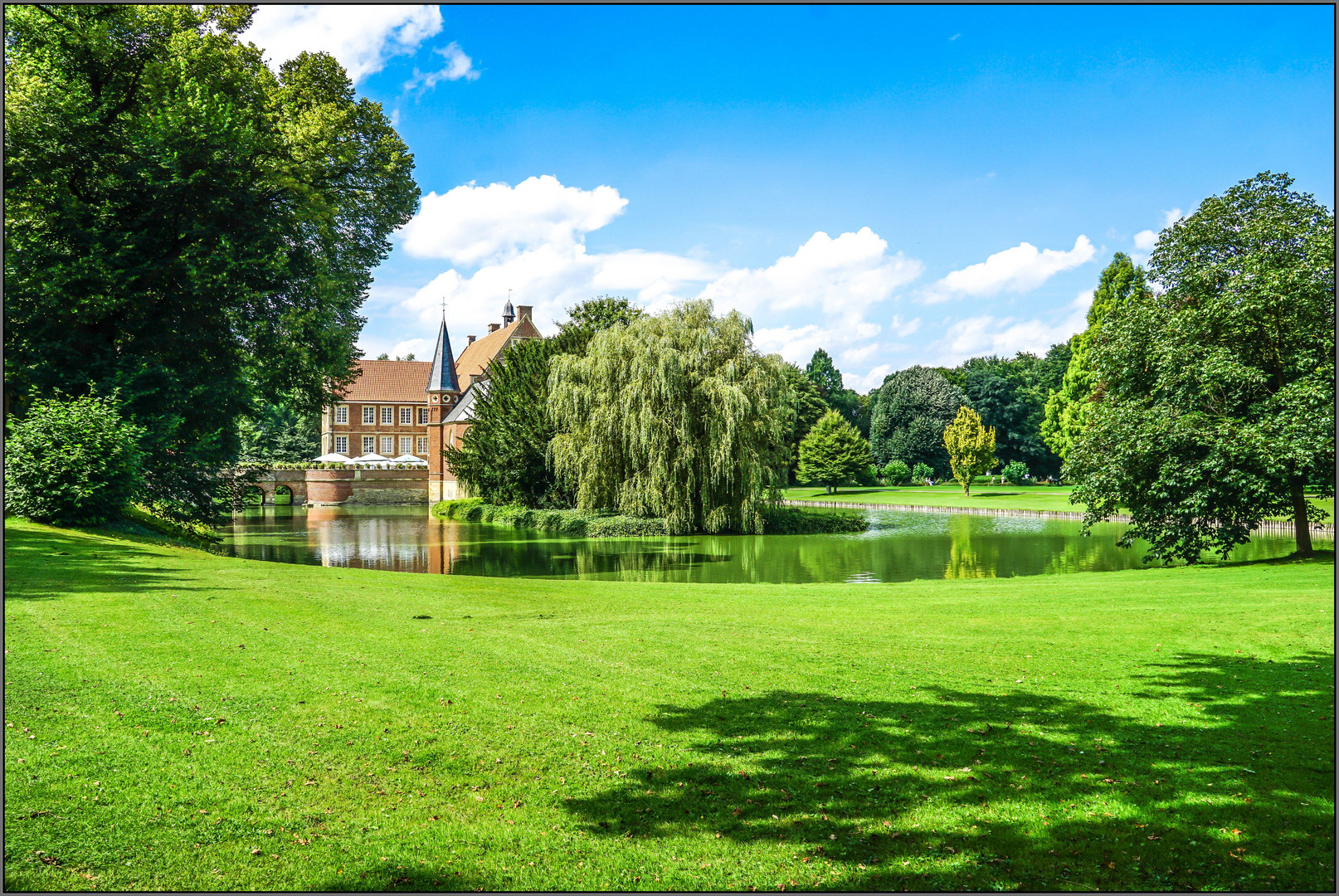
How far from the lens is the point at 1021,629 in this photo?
9.40 m

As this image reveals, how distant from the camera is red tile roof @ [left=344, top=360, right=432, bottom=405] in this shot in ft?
252

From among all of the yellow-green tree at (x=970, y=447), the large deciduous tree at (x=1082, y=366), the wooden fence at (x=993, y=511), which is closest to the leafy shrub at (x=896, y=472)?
the yellow-green tree at (x=970, y=447)

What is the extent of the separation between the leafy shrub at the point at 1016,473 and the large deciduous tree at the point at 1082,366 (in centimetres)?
833

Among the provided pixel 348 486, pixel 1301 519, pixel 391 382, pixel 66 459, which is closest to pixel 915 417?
pixel 348 486

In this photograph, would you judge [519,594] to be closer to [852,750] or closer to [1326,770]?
[852,750]

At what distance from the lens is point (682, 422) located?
28969mm

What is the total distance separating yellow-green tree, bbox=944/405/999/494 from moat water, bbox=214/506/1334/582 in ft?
64.4

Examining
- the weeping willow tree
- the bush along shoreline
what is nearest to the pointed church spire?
the bush along shoreline

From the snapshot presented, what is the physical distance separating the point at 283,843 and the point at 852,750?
10.8ft

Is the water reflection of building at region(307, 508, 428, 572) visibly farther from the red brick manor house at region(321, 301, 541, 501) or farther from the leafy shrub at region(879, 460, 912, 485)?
the leafy shrub at region(879, 460, 912, 485)

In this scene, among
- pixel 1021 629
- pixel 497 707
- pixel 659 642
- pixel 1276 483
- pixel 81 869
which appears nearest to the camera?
pixel 81 869

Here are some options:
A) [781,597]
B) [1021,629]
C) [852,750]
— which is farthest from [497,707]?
[781,597]

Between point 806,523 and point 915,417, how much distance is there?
41.1 m

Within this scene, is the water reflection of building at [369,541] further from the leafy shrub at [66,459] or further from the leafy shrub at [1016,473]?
the leafy shrub at [1016,473]
